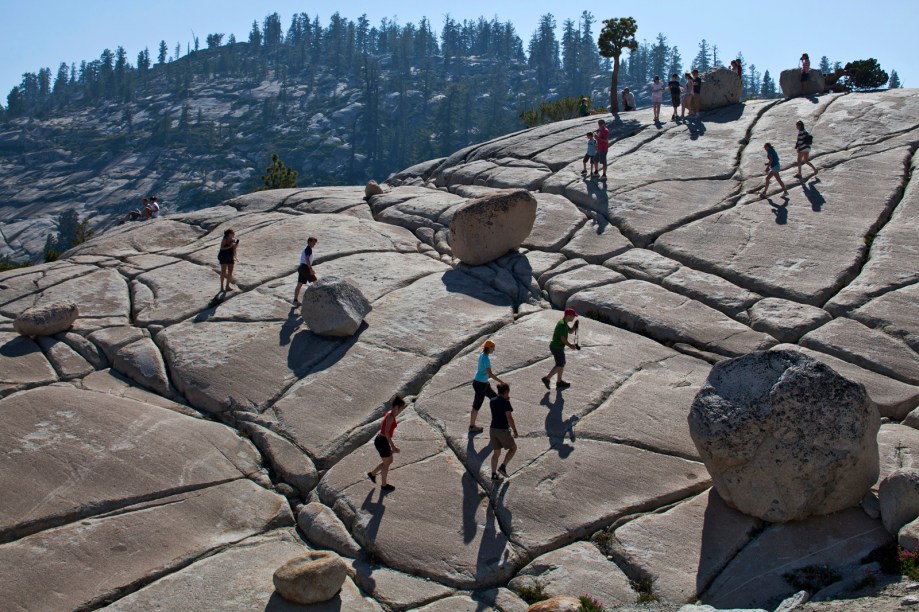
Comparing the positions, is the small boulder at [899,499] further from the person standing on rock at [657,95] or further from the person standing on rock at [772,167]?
the person standing on rock at [657,95]

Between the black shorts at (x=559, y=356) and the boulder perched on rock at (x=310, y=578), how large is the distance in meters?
4.96

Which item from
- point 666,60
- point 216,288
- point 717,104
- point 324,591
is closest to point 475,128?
point 666,60

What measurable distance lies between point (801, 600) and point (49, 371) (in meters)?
12.1

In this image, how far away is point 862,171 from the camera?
768 inches

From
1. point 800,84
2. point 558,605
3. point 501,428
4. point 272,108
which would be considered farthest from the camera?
point 272,108

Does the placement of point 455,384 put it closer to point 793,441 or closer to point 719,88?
point 793,441

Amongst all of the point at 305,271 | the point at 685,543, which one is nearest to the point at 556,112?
the point at 305,271

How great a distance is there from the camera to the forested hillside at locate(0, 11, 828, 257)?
123m

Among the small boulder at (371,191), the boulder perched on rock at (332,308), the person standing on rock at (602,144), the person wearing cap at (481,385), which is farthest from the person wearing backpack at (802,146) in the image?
the boulder perched on rock at (332,308)

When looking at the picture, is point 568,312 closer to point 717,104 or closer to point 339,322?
point 339,322

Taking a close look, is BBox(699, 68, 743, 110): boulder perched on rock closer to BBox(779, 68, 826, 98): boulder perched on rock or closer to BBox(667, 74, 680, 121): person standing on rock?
BBox(667, 74, 680, 121): person standing on rock

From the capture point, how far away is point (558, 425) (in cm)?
1234

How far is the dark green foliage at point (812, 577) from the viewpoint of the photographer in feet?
30.5

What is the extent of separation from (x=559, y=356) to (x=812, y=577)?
495 cm
